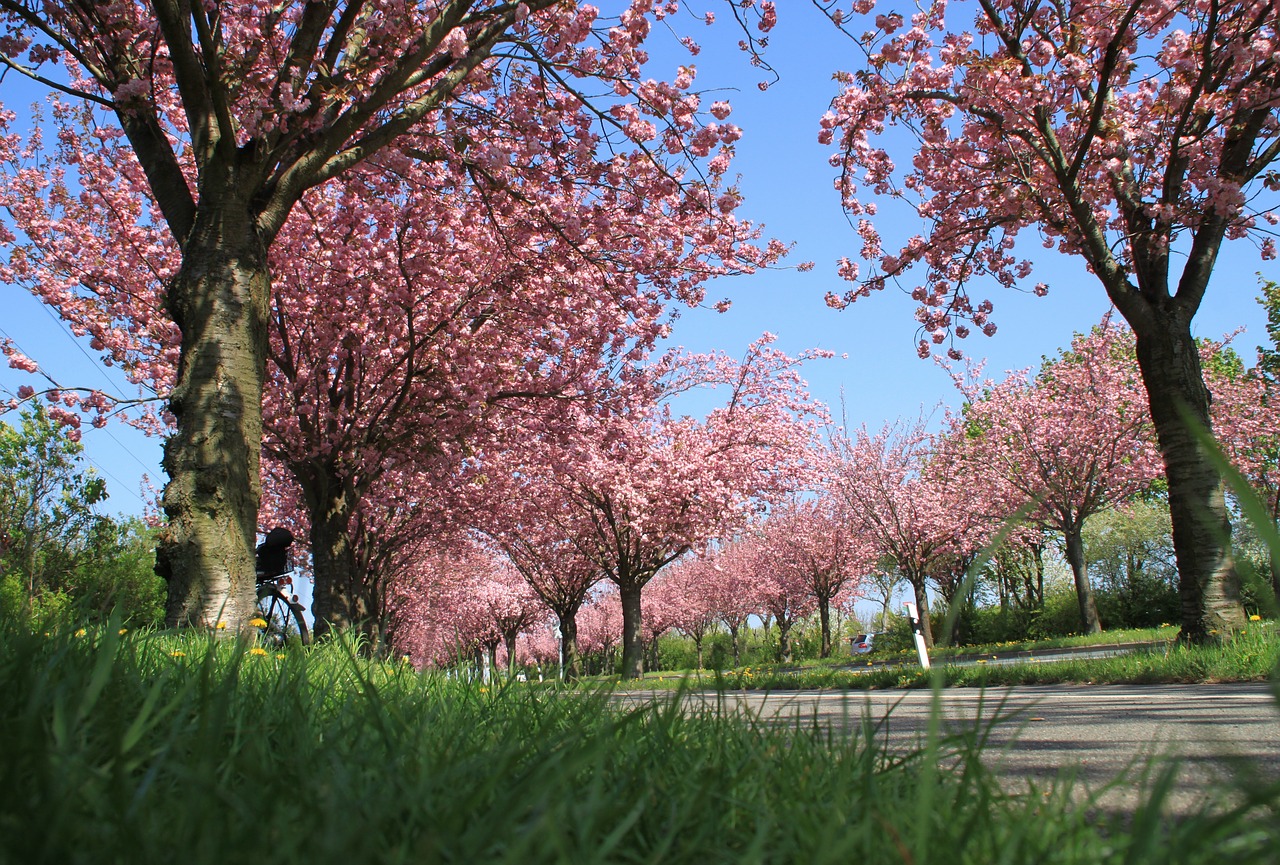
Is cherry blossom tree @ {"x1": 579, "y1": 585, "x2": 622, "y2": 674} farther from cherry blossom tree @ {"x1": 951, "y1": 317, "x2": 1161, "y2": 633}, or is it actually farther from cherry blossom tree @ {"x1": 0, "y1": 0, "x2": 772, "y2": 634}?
cherry blossom tree @ {"x1": 0, "y1": 0, "x2": 772, "y2": 634}

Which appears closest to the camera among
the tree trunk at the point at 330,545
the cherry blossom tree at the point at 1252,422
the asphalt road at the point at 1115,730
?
the asphalt road at the point at 1115,730

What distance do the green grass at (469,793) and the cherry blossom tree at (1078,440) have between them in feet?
73.2

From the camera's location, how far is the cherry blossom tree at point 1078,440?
23281mm

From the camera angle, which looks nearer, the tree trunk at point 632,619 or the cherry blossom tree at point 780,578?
the tree trunk at point 632,619

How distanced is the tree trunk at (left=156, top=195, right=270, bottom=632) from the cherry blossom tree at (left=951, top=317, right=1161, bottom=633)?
20.6 meters

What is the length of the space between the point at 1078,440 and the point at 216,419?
942 inches

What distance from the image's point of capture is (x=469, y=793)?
4.39ft

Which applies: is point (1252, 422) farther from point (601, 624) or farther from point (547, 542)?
point (601, 624)

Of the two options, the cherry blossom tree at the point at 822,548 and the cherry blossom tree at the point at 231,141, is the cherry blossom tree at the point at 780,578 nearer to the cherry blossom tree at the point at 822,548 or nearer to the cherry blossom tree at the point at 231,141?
the cherry blossom tree at the point at 822,548

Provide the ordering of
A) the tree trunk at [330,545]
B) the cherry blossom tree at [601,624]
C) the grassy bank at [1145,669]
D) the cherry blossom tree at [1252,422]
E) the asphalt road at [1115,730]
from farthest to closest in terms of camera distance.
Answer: the cherry blossom tree at [601,624] → the cherry blossom tree at [1252,422] → the tree trunk at [330,545] → the grassy bank at [1145,669] → the asphalt road at [1115,730]

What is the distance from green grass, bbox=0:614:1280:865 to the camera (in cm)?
105

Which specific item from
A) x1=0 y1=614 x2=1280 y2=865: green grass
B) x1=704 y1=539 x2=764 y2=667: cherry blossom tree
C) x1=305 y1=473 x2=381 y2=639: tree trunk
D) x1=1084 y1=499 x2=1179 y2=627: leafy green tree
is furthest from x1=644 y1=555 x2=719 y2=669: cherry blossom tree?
x1=0 y1=614 x2=1280 y2=865: green grass

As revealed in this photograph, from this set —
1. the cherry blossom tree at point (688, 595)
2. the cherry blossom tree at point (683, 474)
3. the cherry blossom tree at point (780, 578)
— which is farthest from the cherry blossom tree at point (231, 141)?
the cherry blossom tree at point (688, 595)

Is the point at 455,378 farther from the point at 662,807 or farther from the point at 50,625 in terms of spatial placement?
the point at 662,807
